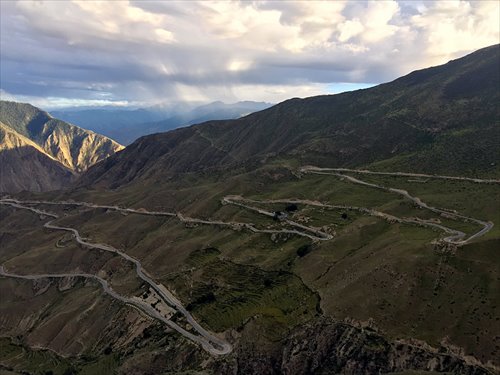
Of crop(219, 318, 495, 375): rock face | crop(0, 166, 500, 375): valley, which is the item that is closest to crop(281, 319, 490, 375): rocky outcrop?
crop(219, 318, 495, 375): rock face

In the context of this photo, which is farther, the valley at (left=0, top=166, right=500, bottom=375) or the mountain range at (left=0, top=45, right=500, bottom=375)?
the valley at (left=0, top=166, right=500, bottom=375)

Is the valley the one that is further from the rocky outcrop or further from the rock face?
the rocky outcrop

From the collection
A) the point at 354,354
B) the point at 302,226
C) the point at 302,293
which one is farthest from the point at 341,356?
the point at 302,226

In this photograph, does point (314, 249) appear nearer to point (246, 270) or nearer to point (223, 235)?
point (246, 270)

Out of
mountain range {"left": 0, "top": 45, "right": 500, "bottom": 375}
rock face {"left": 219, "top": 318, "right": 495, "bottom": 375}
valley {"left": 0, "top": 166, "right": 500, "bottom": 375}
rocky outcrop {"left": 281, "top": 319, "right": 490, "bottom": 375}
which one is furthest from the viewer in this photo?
valley {"left": 0, "top": 166, "right": 500, "bottom": 375}

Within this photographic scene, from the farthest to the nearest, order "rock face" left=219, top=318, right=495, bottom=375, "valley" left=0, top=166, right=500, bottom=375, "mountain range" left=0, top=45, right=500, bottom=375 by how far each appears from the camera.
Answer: "valley" left=0, top=166, right=500, bottom=375 < "mountain range" left=0, top=45, right=500, bottom=375 < "rock face" left=219, top=318, right=495, bottom=375

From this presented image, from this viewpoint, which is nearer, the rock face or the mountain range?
the rock face

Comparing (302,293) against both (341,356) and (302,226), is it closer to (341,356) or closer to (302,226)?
(341,356)

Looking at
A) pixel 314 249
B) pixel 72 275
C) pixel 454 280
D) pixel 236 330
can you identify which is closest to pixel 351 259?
pixel 314 249

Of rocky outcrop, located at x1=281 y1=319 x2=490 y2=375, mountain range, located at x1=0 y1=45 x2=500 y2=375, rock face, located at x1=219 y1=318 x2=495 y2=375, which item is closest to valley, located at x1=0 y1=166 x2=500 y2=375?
mountain range, located at x1=0 y1=45 x2=500 y2=375

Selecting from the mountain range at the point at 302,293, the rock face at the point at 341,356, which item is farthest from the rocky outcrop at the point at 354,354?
the mountain range at the point at 302,293

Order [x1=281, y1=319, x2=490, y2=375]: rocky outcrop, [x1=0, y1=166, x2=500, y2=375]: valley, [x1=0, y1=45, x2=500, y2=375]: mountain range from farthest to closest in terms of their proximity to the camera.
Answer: [x1=0, y1=166, x2=500, y2=375]: valley < [x1=0, y1=45, x2=500, y2=375]: mountain range < [x1=281, y1=319, x2=490, y2=375]: rocky outcrop

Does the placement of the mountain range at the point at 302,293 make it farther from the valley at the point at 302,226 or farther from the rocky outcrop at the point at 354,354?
the valley at the point at 302,226
